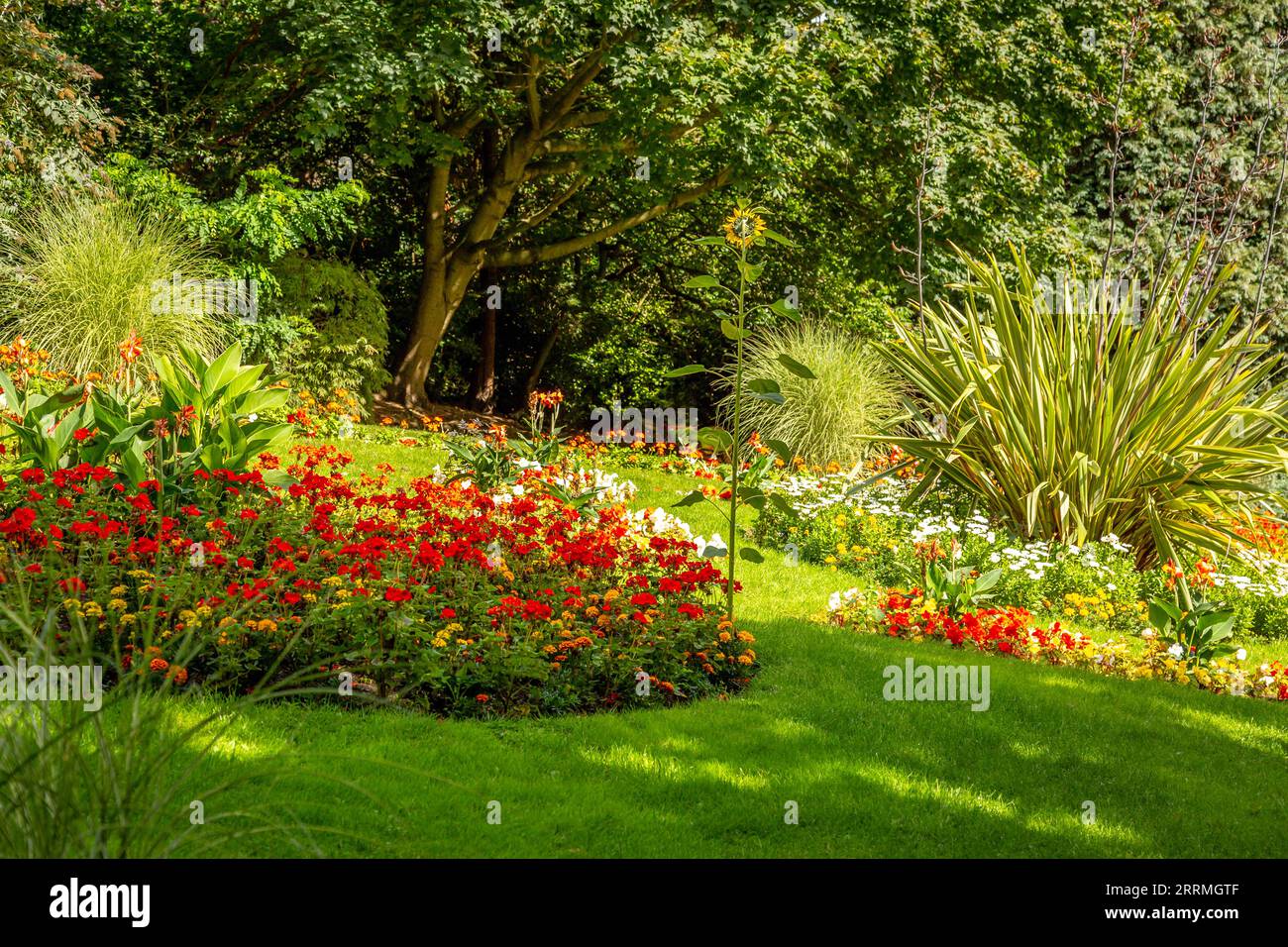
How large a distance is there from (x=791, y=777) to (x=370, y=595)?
1.76m

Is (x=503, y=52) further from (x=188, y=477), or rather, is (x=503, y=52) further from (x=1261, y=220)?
(x=1261, y=220)

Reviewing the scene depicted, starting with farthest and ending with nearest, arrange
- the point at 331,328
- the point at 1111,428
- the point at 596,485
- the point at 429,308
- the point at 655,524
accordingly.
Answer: the point at 429,308 → the point at 331,328 → the point at 596,485 → the point at 1111,428 → the point at 655,524

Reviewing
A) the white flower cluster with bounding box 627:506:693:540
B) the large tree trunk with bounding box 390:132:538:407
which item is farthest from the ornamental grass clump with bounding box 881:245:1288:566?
the large tree trunk with bounding box 390:132:538:407

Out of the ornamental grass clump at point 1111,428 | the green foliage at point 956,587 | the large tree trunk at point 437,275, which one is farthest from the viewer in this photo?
the large tree trunk at point 437,275

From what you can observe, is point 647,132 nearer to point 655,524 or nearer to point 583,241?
point 583,241

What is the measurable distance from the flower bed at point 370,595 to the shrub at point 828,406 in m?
6.23

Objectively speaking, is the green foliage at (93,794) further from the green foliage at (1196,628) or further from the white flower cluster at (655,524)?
the green foliage at (1196,628)

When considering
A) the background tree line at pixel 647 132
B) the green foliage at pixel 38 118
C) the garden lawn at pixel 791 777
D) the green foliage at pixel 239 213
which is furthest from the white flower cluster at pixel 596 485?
the green foliage at pixel 38 118

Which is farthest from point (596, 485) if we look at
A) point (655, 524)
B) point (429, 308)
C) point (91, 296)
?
point (429, 308)

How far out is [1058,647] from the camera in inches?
234

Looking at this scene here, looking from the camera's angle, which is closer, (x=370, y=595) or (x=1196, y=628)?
(x=370, y=595)

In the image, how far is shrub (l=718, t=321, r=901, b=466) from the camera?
11633mm

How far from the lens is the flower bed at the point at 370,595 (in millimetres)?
4281
